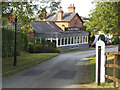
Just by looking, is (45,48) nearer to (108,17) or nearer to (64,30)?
(64,30)

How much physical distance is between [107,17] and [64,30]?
22099mm

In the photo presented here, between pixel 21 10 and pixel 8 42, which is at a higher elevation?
pixel 21 10

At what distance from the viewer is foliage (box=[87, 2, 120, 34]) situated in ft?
51.0

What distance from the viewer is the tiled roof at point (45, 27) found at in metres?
34.0

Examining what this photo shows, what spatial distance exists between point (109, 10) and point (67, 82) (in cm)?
910

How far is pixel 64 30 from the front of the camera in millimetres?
38031

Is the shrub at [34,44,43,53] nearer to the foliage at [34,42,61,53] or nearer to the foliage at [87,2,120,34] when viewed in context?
the foliage at [34,42,61,53]

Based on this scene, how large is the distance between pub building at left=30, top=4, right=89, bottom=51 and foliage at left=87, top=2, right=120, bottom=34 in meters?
15.2

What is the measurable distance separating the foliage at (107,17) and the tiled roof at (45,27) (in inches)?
666

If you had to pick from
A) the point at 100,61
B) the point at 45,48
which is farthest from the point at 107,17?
the point at 45,48

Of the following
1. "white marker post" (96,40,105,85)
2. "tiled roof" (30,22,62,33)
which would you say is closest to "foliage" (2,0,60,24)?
"white marker post" (96,40,105,85)

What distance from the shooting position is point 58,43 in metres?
33.7

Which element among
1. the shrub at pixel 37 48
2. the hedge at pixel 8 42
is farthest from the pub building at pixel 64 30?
the hedge at pixel 8 42

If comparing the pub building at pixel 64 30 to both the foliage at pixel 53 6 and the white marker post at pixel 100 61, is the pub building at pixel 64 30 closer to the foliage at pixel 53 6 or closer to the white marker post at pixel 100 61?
the foliage at pixel 53 6
